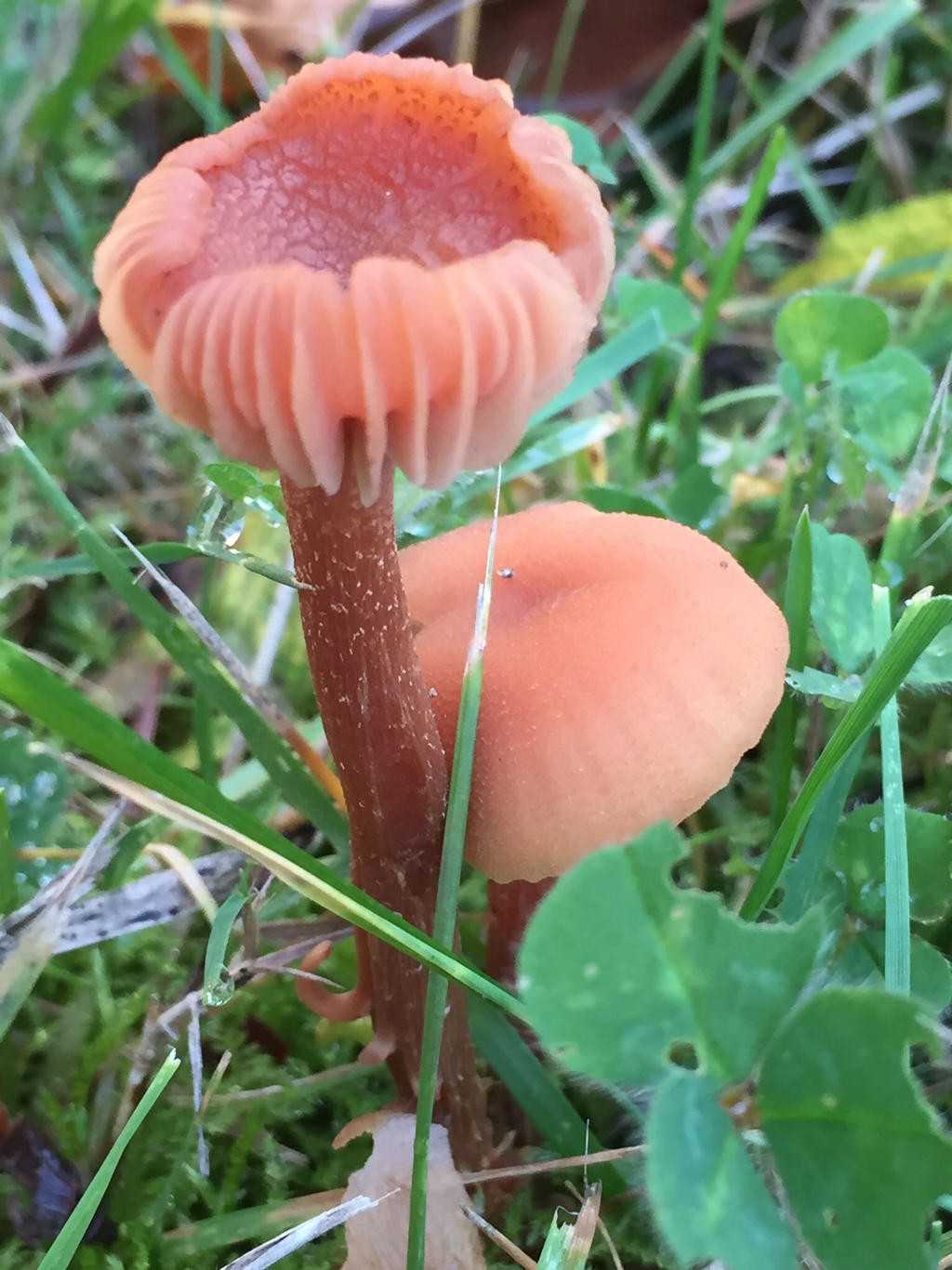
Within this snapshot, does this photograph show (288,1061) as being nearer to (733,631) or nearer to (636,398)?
(733,631)

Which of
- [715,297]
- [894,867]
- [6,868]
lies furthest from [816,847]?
[715,297]

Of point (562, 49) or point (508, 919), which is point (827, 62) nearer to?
point (562, 49)

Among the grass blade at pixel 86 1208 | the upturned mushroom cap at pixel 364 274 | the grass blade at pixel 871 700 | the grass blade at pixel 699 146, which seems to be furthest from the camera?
the grass blade at pixel 699 146

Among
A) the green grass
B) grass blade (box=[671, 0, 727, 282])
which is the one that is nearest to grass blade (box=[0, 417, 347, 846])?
the green grass

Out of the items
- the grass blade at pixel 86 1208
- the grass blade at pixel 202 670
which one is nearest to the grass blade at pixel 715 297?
the grass blade at pixel 202 670

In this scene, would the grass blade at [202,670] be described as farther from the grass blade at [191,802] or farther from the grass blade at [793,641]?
the grass blade at [793,641]

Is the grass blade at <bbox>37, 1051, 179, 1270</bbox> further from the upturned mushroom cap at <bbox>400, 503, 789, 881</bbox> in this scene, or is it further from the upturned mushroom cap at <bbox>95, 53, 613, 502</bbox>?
the upturned mushroom cap at <bbox>95, 53, 613, 502</bbox>
